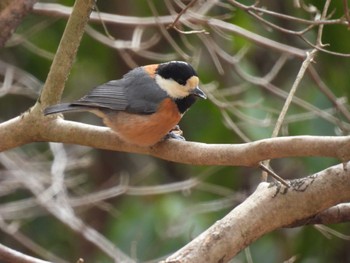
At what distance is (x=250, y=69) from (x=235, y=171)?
21.8 inches

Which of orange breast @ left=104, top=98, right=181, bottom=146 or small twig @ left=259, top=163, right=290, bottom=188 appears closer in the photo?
small twig @ left=259, top=163, right=290, bottom=188

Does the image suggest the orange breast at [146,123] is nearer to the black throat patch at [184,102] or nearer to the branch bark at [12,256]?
the black throat patch at [184,102]

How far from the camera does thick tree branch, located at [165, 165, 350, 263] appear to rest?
2.12 meters

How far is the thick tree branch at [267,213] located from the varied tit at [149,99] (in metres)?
0.67

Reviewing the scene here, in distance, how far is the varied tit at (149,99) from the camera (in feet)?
9.57

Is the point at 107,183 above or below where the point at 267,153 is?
above

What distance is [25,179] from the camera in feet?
13.3

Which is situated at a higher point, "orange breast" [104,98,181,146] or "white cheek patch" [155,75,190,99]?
"white cheek patch" [155,75,190,99]

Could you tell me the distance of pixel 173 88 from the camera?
9.81ft

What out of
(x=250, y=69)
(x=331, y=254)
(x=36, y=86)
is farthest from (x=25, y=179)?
(x=331, y=254)

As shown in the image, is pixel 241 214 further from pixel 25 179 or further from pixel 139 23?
pixel 25 179

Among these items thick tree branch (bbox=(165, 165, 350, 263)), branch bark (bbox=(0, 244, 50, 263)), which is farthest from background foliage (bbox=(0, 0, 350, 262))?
branch bark (bbox=(0, 244, 50, 263))

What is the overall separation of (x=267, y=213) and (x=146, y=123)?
0.87m

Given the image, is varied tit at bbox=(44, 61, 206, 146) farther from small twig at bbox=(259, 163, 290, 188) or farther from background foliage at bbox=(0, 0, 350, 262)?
small twig at bbox=(259, 163, 290, 188)
